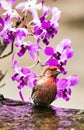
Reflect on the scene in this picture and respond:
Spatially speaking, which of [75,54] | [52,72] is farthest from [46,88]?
[75,54]

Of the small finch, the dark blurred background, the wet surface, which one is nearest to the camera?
the wet surface

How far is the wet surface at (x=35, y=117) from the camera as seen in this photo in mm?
2561

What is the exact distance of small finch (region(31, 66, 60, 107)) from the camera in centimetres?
274

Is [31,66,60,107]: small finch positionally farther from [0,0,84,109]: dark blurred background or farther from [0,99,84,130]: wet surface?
[0,0,84,109]: dark blurred background

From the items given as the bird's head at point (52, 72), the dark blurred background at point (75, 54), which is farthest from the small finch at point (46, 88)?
the dark blurred background at point (75, 54)

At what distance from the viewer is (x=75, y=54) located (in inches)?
293

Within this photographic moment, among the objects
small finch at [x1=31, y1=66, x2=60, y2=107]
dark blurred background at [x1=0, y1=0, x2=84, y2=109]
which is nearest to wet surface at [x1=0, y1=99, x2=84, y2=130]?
small finch at [x1=31, y1=66, x2=60, y2=107]

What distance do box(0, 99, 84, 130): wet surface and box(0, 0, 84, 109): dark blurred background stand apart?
76.2 inches

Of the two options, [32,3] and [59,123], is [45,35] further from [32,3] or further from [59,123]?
[59,123]

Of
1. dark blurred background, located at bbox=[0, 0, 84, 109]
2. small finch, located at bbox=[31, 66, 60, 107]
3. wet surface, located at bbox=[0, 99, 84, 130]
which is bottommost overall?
wet surface, located at bbox=[0, 99, 84, 130]

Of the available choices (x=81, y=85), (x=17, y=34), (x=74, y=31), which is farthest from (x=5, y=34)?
(x=74, y=31)

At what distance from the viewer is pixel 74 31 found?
8.64m

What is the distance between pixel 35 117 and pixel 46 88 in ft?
0.35

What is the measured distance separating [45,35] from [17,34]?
0.30ft
